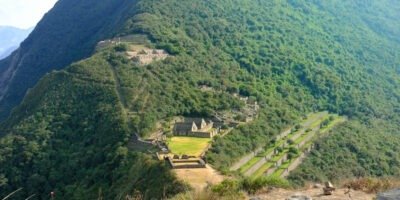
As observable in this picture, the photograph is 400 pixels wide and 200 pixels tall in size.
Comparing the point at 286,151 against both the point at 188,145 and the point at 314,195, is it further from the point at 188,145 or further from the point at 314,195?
the point at 314,195

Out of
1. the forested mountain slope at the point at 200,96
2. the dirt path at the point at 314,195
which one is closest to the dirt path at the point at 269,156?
the forested mountain slope at the point at 200,96

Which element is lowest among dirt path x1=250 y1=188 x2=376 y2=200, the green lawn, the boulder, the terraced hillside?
the terraced hillside

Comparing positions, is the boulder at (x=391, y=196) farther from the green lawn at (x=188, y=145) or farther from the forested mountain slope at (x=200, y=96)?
the green lawn at (x=188, y=145)

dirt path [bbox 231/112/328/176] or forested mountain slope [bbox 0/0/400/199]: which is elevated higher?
forested mountain slope [bbox 0/0/400/199]

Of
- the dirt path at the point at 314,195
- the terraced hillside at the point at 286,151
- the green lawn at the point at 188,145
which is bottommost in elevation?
the terraced hillside at the point at 286,151

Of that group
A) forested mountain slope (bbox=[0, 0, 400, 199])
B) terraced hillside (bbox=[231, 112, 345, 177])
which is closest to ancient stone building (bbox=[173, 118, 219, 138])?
forested mountain slope (bbox=[0, 0, 400, 199])

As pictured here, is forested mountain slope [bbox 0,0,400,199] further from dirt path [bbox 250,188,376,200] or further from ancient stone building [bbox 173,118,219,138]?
dirt path [bbox 250,188,376,200]
